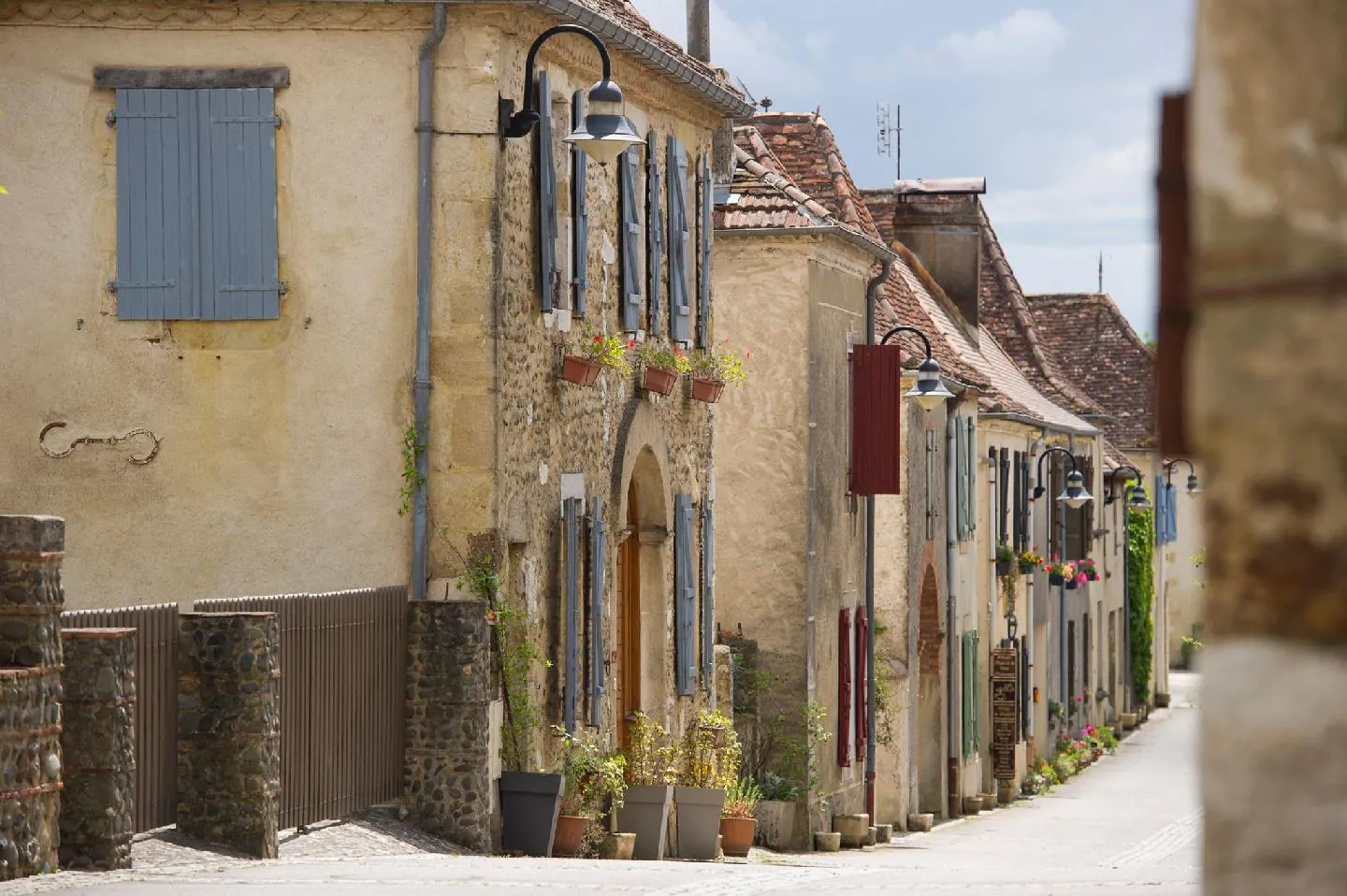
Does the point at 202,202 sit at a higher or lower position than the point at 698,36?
lower

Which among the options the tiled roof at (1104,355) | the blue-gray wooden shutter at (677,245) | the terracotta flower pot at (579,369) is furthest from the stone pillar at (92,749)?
the tiled roof at (1104,355)

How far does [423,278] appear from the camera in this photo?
1505 centimetres

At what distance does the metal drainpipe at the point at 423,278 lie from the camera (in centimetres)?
1490

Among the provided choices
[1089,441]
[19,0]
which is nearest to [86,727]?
[19,0]

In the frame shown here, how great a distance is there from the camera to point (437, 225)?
15.1m

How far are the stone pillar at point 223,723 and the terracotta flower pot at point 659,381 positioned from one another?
6.77m

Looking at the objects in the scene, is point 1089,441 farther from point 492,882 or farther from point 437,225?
point 492,882

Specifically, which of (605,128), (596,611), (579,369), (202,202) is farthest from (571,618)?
(605,128)

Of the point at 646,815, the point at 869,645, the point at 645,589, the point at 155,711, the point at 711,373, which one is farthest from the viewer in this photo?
the point at 869,645

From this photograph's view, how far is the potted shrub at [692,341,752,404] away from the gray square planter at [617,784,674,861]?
438cm

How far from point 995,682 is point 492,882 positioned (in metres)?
23.5

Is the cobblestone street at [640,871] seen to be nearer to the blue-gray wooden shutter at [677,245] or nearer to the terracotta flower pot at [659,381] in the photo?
the terracotta flower pot at [659,381]

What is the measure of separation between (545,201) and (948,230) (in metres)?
20.5

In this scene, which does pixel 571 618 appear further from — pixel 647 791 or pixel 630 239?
pixel 630 239
